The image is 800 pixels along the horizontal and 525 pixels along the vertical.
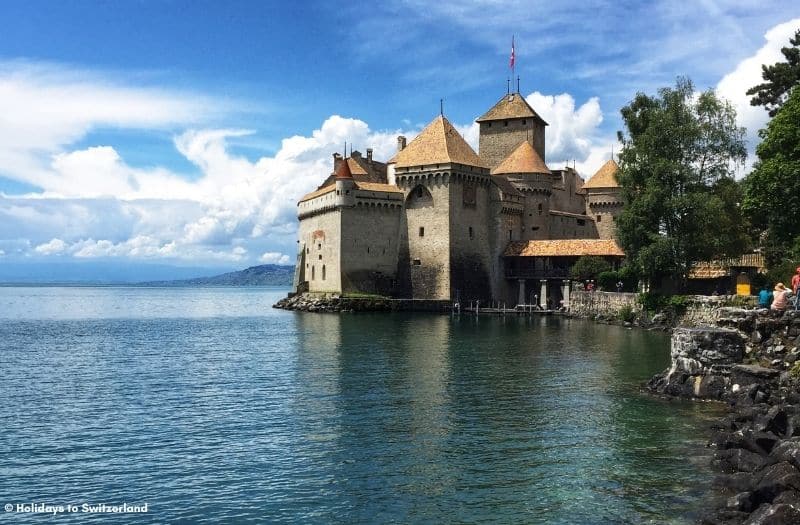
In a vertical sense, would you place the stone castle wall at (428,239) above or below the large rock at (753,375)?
above

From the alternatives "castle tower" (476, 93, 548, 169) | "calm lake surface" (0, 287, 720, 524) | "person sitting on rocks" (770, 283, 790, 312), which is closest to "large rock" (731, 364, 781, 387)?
"calm lake surface" (0, 287, 720, 524)

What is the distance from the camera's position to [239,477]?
42.4 ft

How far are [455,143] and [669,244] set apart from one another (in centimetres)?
2340

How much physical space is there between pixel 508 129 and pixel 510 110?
80.8 inches

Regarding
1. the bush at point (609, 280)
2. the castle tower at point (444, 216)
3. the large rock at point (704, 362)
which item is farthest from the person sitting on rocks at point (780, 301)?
the castle tower at point (444, 216)

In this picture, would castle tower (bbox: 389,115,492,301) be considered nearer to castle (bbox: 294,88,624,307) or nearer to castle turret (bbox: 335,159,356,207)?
castle (bbox: 294,88,624,307)

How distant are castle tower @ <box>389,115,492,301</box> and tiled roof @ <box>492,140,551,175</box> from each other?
219 inches

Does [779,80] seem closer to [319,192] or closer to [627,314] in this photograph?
[627,314]

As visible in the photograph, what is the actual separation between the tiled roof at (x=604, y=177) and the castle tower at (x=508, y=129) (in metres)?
5.46

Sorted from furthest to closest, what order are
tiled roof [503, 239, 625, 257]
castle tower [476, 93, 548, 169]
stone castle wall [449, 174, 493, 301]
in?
castle tower [476, 93, 548, 169] < stone castle wall [449, 174, 493, 301] < tiled roof [503, 239, 625, 257]

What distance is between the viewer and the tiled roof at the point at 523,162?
63.1m

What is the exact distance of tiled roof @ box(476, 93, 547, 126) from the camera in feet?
222

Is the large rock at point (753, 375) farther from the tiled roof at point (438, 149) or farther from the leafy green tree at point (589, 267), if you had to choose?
the tiled roof at point (438, 149)

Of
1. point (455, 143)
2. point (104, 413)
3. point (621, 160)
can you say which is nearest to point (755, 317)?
point (104, 413)
